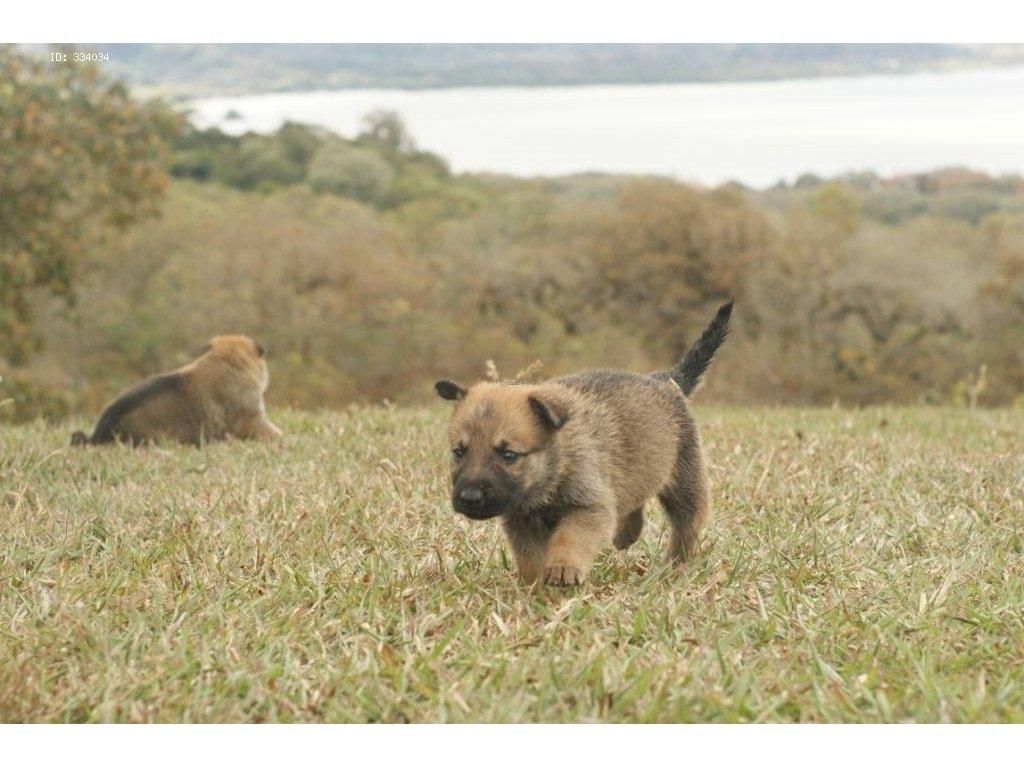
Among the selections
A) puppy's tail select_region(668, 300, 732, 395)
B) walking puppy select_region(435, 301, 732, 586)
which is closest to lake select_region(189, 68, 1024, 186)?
puppy's tail select_region(668, 300, 732, 395)

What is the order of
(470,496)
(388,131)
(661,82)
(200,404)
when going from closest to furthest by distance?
(470,496) → (200,404) → (661,82) → (388,131)

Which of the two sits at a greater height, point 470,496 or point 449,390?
point 449,390

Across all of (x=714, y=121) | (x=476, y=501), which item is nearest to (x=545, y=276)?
(x=714, y=121)

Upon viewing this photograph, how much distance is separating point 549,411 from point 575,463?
11.5 inches

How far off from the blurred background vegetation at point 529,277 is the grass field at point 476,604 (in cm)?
1035

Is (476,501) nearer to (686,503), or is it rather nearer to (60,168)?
(686,503)

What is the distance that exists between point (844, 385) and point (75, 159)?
1106cm

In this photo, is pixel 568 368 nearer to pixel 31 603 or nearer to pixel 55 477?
pixel 55 477

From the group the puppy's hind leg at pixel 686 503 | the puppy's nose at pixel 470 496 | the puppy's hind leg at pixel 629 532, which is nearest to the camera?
the puppy's nose at pixel 470 496

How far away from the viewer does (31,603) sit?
446 cm

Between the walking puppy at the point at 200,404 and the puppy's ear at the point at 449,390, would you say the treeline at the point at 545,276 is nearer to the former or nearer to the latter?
the walking puppy at the point at 200,404

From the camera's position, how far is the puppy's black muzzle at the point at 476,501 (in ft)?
13.9

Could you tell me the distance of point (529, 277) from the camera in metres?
19.2

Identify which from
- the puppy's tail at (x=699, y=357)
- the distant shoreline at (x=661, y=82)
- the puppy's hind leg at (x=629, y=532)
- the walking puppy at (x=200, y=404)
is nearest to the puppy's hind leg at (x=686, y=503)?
the puppy's hind leg at (x=629, y=532)
